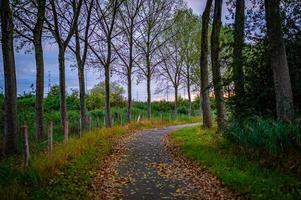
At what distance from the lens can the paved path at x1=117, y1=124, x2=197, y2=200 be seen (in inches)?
377

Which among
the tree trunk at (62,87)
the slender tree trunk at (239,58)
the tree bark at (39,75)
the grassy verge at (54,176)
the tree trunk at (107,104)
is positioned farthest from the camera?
the tree trunk at (107,104)

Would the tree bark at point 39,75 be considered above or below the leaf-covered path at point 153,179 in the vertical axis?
above

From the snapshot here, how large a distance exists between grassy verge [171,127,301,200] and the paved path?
1245mm

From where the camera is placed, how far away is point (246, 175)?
10.1 m

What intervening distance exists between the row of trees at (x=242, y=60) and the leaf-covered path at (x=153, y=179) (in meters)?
4.06

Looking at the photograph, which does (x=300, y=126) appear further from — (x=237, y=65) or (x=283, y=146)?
(x=237, y=65)

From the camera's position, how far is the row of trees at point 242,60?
43.9 feet

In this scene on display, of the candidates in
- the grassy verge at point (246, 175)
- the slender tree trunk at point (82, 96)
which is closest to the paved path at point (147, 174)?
the grassy verge at point (246, 175)

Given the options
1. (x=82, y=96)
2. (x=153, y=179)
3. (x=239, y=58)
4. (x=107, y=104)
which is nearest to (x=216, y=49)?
(x=239, y=58)

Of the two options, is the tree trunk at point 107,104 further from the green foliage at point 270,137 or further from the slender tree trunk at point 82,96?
the green foliage at point 270,137

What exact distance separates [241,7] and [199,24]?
1039 inches

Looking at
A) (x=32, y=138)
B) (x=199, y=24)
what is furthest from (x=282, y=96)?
(x=199, y=24)

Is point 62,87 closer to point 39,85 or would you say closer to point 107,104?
point 39,85

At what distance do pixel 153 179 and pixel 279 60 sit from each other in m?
6.21
